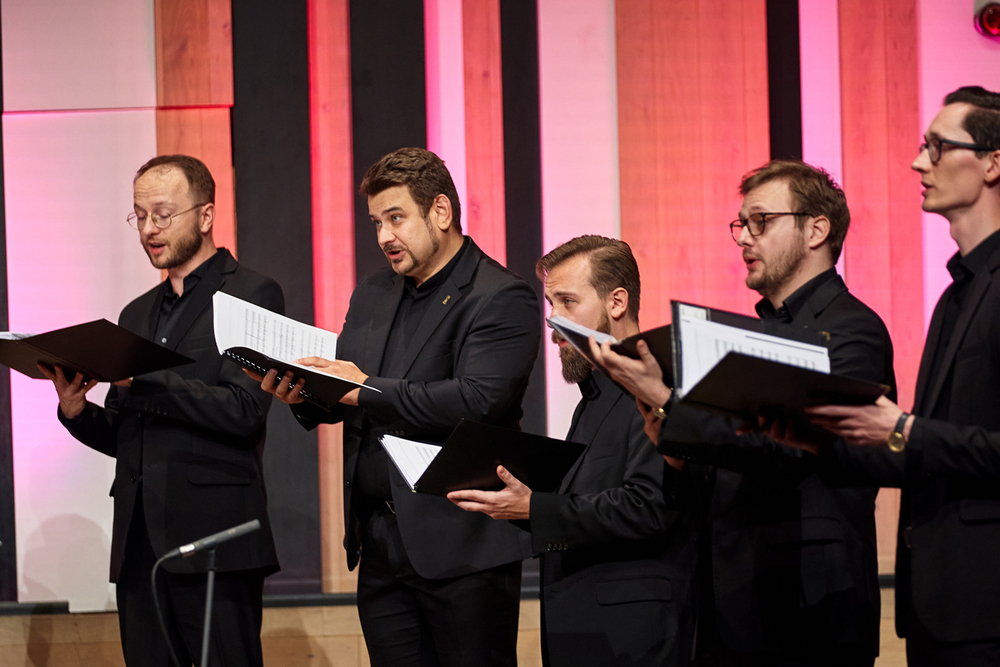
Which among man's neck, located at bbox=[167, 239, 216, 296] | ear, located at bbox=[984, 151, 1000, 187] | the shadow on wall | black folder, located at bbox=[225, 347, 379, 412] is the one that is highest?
ear, located at bbox=[984, 151, 1000, 187]

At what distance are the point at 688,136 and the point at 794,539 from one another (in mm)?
2244

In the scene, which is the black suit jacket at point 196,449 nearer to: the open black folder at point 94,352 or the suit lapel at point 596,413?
the open black folder at point 94,352

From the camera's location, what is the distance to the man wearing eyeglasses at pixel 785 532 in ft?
6.40

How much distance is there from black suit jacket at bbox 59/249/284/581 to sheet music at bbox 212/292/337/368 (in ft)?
1.01

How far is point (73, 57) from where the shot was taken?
3.81m

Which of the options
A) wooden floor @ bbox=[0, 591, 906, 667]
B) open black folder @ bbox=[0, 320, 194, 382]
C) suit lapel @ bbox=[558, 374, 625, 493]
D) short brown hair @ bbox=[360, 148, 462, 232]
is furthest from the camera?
wooden floor @ bbox=[0, 591, 906, 667]

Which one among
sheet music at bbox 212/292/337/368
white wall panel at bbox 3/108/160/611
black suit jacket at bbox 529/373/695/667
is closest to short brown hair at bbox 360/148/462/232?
sheet music at bbox 212/292/337/368

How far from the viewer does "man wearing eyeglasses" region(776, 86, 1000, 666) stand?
1.63 m

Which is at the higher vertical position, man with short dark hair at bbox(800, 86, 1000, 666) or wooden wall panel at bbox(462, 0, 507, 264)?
wooden wall panel at bbox(462, 0, 507, 264)

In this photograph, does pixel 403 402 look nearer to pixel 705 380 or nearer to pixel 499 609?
pixel 499 609

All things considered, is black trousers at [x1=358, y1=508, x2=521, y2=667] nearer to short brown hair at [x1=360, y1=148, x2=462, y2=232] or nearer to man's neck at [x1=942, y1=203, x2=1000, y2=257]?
short brown hair at [x1=360, y1=148, x2=462, y2=232]

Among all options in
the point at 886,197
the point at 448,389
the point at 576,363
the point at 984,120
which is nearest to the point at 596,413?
the point at 576,363

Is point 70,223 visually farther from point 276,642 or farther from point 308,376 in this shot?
point 308,376

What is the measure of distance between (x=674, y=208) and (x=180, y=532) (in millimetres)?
2302
